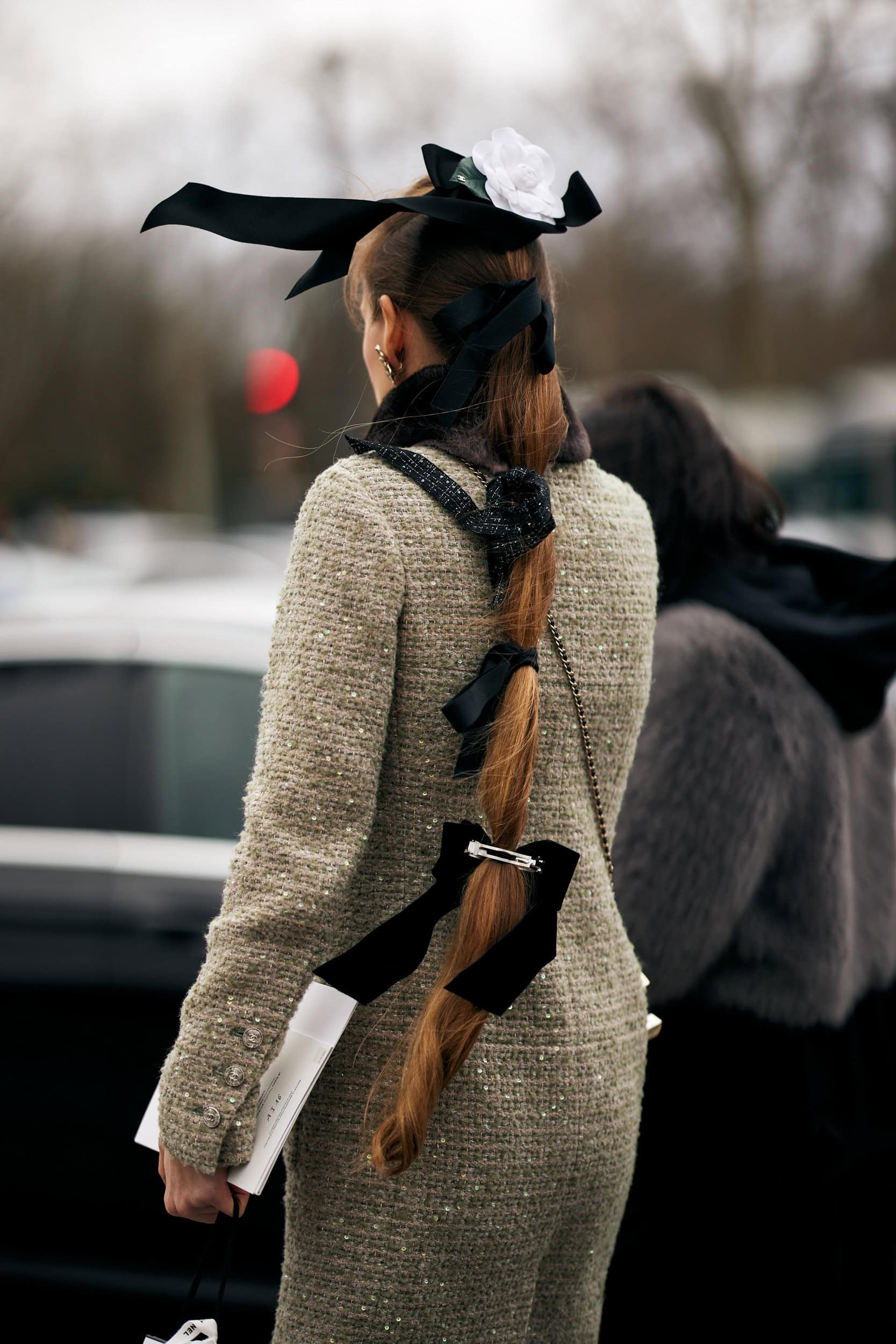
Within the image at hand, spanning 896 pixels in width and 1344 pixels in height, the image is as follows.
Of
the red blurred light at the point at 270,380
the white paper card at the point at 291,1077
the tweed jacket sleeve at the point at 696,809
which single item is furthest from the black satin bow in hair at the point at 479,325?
the red blurred light at the point at 270,380

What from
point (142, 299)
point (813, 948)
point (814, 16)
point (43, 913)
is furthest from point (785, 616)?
point (142, 299)

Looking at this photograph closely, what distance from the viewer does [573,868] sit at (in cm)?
148

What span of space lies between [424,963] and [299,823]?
8.8 inches

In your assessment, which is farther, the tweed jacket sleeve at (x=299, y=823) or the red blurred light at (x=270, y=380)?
the red blurred light at (x=270, y=380)

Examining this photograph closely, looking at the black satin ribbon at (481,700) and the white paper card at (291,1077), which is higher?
the black satin ribbon at (481,700)

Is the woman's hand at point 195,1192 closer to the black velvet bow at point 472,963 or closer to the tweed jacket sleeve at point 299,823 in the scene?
the tweed jacket sleeve at point 299,823

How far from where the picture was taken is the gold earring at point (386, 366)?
1.61 m

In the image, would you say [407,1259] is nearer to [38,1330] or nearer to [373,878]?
[373,878]

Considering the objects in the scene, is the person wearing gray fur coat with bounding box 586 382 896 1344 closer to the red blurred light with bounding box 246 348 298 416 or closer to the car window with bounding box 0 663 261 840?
the car window with bounding box 0 663 261 840

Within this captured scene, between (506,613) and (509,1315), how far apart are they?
2.63 feet

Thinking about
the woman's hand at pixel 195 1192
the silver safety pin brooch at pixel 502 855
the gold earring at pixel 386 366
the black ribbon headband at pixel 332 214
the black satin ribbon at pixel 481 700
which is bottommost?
the woman's hand at pixel 195 1192

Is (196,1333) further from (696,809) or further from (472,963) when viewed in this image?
(696,809)

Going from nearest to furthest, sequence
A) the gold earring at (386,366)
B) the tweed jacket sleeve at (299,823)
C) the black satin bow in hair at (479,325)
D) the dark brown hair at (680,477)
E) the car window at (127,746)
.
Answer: the tweed jacket sleeve at (299,823), the black satin bow in hair at (479,325), the gold earring at (386,366), the dark brown hair at (680,477), the car window at (127,746)

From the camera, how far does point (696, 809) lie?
2.13 m
